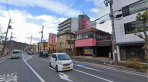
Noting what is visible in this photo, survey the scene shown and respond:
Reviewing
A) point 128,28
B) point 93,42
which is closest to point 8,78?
point 128,28

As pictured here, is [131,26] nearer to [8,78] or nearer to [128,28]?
[128,28]

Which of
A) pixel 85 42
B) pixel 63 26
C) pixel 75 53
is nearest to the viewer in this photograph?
pixel 85 42

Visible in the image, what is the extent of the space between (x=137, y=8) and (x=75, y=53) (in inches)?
778

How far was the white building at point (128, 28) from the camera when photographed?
13.9 m

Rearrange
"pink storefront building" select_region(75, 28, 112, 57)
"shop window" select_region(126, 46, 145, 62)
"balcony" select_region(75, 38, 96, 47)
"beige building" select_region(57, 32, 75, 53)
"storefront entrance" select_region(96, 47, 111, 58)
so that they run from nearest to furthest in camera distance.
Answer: "shop window" select_region(126, 46, 145, 62), "balcony" select_region(75, 38, 96, 47), "pink storefront building" select_region(75, 28, 112, 57), "storefront entrance" select_region(96, 47, 111, 58), "beige building" select_region(57, 32, 75, 53)

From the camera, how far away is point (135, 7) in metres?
14.7

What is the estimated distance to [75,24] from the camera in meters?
65.4

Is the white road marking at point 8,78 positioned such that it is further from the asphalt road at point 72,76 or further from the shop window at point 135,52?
the shop window at point 135,52

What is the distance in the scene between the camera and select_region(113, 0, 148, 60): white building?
Result: 45.7 feet

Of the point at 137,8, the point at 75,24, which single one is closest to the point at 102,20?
the point at 137,8

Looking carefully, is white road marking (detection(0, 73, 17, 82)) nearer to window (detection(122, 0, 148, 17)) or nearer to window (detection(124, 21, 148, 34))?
window (detection(124, 21, 148, 34))

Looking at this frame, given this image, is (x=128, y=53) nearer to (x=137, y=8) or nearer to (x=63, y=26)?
(x=137, y=8)

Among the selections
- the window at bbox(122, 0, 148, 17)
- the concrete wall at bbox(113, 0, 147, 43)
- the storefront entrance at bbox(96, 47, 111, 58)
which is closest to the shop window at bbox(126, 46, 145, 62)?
the concrete wall at bbox(113, 0, 147, 43)

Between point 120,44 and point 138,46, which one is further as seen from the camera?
point 120,44
